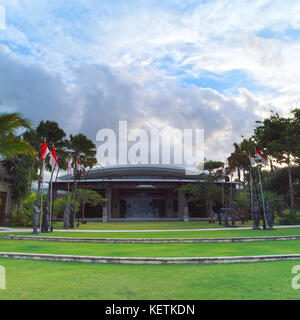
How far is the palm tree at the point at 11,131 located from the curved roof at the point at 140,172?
41.0m

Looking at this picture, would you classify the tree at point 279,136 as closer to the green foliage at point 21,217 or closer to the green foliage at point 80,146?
the green foliage at point 80,146

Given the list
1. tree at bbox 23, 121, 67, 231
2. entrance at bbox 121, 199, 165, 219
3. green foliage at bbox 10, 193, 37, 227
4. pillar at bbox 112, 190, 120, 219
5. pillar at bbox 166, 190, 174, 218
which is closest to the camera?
tree at bbox 23, 121, 67, 231

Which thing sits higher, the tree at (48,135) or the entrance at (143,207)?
the tree at (48,135)

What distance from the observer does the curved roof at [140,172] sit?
195 ft

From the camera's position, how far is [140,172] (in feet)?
197

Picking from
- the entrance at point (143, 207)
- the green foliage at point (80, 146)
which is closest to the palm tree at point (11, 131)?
the green foliage at point (80, 146)

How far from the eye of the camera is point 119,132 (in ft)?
102

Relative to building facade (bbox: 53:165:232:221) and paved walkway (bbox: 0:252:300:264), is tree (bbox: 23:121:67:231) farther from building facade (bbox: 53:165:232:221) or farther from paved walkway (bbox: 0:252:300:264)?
paved walkway (bbox: 0:252:300:264)

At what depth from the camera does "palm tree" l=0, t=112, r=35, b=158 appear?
16859 millimetres

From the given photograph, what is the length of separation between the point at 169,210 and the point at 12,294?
50.1 meters

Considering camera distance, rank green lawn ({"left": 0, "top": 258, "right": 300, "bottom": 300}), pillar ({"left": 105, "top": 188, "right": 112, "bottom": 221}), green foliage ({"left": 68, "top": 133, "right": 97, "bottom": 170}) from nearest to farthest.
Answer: green lawn ({"left": 0, "top": 258, "right": 300, "bottom": 300})
green foliage ({"left": 68, "top": 133, "right": 97, "bottom": 170})
pillar ({"left": 105, "top": 188, "right": 112, "bottom": 221})

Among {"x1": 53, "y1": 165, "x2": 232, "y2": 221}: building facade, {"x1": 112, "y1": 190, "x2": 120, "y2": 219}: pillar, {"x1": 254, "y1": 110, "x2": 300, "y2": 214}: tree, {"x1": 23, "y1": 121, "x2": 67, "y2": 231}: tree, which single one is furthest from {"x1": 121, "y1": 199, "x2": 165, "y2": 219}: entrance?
{"x1": 254, "y1": 110, "x2": 300, "y2": 214}: tree
